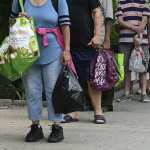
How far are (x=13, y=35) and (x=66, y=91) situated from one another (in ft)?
2.73

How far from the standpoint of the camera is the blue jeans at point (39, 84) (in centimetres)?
650

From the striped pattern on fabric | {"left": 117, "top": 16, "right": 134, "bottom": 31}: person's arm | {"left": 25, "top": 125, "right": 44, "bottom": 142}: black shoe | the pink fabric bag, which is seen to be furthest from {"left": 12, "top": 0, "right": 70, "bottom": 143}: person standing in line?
the striped pattern on fabric

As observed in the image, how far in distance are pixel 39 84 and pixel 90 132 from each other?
110cm

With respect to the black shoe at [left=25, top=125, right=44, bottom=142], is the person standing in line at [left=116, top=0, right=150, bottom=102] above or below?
above

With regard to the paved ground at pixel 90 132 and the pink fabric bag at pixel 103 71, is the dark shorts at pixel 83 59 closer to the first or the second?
the pink fabric bag at pixel 103 71

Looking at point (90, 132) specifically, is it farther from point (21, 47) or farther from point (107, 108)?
point (107, 108)

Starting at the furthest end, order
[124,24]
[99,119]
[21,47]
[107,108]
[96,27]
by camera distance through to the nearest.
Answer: [124,24] → [107,108] → [99,119] → [96,27] → [21,47]

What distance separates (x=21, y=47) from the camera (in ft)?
20.9

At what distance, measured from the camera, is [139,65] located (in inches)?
396

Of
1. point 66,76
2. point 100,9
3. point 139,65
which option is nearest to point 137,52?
point 139,65

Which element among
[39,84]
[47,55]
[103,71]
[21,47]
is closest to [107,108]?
[103,71]

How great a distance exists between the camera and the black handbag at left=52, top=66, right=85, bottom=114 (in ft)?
21.2

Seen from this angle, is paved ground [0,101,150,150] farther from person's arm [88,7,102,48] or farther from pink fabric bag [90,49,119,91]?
person's arm [88,7,102,48]

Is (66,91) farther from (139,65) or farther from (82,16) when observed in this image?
(139,65)
